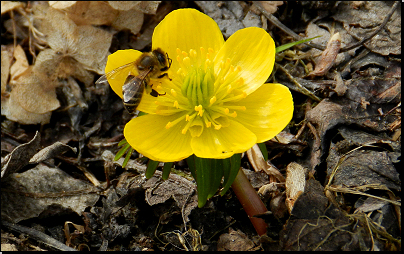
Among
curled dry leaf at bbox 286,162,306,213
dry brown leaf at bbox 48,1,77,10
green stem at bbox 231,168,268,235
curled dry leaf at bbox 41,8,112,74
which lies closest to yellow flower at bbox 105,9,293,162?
green stem at bbox 231,168,268,235

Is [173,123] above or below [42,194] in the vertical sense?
above

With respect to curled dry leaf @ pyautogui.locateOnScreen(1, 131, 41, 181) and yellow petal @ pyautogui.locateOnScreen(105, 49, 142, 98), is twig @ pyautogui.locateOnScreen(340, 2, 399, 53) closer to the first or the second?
yellow petal @ pyautogui.locateOnScreen(105, 49, 142, 98)

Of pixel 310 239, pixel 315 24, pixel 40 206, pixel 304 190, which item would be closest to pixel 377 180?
pixel 304 190

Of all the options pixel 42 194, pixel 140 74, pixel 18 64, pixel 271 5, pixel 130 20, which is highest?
pixel 140 74

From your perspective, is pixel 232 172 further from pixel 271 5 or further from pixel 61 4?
pixel 61 4

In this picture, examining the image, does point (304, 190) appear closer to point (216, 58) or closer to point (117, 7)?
point (216, 58)

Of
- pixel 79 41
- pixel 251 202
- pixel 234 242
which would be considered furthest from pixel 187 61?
pixel 79 41
